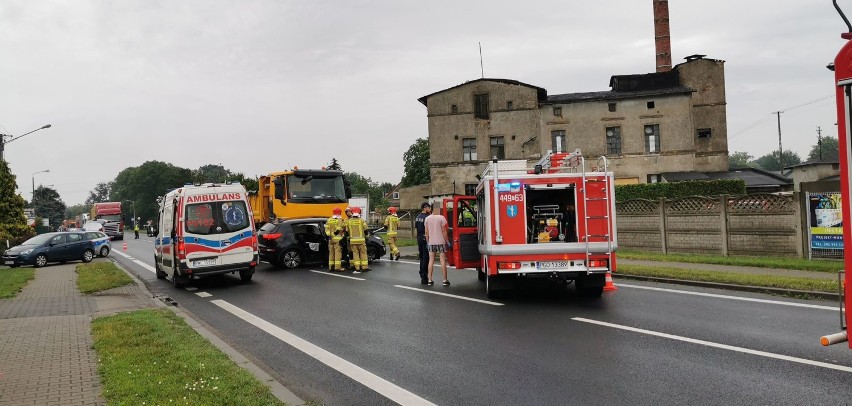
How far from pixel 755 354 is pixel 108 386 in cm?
650

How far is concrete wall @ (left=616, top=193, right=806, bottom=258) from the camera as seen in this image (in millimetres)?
16375

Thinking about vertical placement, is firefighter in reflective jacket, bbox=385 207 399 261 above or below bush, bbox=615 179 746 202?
below

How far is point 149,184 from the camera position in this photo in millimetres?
133625

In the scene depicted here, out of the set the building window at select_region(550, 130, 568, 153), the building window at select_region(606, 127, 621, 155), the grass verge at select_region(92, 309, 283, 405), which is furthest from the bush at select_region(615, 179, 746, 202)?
the grass verge at select_region(92, 309, 283, 405)

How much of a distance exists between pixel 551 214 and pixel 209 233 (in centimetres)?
Answer: 846

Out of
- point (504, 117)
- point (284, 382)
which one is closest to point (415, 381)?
point (284, 382)

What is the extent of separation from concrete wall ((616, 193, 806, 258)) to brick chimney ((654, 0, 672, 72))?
1281 inches

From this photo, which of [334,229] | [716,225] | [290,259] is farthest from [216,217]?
[716,225]

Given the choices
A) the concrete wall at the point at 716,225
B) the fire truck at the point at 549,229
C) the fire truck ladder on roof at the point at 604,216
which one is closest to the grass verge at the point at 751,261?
the concrete wall at the point at 716,225

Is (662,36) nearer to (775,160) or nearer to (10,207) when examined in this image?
(10,207)

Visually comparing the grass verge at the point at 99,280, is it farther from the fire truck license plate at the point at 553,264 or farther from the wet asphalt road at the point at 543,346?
the fire truck license plate at the point at 553,264

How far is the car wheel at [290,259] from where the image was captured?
19703 millimetres

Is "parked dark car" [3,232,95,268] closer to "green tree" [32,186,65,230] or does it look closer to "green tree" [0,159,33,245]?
"green tree" [0,159,33,245]

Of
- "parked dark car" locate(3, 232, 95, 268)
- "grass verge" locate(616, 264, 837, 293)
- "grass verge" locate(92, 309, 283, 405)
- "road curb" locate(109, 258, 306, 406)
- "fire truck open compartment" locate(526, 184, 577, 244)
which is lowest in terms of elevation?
"grass verge" locate(616, 264, 837, 293)
